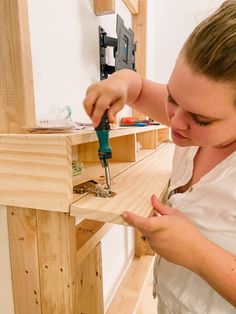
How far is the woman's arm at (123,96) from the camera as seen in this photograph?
0.42 m

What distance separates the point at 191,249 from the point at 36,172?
26cm

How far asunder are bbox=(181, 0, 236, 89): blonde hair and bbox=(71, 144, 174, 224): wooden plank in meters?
0.22

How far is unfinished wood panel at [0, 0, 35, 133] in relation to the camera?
435 millimetres

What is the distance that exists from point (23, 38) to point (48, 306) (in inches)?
19.2

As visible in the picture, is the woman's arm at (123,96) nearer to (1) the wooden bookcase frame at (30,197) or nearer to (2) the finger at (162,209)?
(1) the wooden bookcase frame at (30,197)

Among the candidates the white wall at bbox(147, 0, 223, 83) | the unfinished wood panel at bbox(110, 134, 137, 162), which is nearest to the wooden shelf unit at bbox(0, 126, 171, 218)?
the unfinished wood panel at bbox(110, 134, 137, 162)

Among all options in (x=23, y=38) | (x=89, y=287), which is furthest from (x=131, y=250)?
(x=23, y=38)

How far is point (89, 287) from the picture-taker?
588 millimetres

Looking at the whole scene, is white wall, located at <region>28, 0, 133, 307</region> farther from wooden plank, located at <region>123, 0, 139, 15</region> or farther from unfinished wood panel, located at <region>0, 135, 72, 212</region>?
wooden plank, located at <region>123, 0, 139, 15</region>

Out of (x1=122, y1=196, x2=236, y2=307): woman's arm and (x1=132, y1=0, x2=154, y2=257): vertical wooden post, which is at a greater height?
(x1=132, y1=0, x2=154, y2=257): vertical wooden post

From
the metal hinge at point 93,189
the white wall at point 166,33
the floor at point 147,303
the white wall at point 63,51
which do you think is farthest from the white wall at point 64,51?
the white wall at point 166,33

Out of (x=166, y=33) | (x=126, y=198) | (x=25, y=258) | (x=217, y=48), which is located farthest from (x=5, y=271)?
(x=166, y=33)

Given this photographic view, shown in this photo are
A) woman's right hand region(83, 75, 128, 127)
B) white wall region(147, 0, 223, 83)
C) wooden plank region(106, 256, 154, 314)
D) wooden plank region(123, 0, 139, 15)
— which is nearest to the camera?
woman's right hand region(83, 75, 128, 127)

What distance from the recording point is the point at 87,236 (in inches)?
22.3
